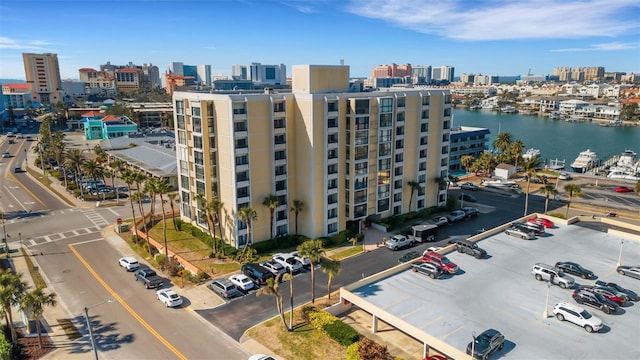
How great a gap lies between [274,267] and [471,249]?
25229 mm

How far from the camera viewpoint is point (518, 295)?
141ft

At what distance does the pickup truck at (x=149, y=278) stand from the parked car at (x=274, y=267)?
508 inches

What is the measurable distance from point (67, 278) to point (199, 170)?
73.4 ft

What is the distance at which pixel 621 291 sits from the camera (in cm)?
4269

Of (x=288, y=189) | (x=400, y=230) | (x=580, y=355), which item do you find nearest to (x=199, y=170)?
(x=288, y=189)

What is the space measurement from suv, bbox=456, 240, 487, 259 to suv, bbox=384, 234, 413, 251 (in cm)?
1033

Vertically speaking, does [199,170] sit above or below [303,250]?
above

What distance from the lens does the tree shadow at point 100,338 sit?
40.1m

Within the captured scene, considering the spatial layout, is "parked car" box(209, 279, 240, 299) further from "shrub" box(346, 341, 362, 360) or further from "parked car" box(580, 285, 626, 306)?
"parked car" box(580, 285, 626, 306)

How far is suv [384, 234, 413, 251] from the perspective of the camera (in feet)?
205

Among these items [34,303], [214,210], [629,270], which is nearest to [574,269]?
[629,270]

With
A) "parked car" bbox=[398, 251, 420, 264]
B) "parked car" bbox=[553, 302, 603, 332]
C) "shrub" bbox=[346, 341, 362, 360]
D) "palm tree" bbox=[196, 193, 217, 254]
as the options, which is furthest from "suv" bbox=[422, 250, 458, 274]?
"palm tree" bbox=[196, 193, 217, 254]

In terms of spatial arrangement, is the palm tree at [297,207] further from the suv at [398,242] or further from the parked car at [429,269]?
the parked car at [429,269]

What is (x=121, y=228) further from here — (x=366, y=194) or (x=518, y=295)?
(x=518, y=295)
